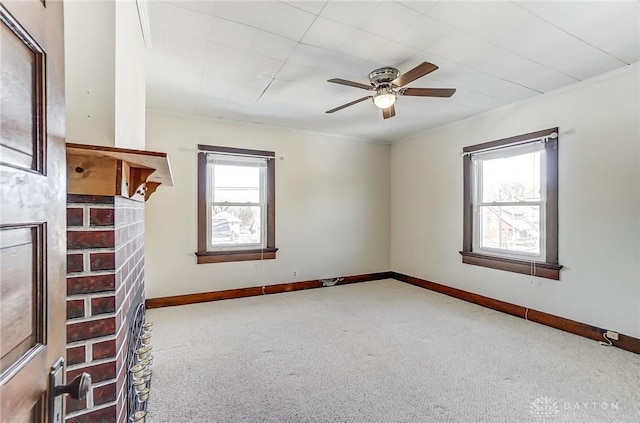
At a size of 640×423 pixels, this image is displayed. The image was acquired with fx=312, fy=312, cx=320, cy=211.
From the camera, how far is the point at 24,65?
0.54 meters

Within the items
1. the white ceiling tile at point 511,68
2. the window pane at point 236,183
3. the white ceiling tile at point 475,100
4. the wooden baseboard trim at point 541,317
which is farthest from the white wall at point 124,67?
the wooden baseboard trim at point 541,317

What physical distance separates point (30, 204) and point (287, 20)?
1997 millimetres

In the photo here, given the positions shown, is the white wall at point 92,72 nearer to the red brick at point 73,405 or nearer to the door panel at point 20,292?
the door panel at point 20,292

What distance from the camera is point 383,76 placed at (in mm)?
2730

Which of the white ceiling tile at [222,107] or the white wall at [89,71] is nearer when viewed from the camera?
the white wall at [89,71]

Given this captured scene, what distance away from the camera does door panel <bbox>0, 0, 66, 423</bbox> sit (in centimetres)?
48

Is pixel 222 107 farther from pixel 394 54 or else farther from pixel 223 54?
pixel 394 54

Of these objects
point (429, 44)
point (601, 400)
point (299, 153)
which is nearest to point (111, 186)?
point (429, 44)

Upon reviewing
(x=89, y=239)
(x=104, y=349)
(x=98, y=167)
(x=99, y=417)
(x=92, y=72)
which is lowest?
(x=99, y=417)

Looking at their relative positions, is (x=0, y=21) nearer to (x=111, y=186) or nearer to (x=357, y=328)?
(x=111, y=186)

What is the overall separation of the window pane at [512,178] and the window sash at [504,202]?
0.04 m

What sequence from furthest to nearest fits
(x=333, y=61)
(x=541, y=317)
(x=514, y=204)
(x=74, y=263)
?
(x=514, y=204), (x=541, y=317), (x=333, y=61), (x=74, y=263)

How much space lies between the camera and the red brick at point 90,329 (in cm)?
104

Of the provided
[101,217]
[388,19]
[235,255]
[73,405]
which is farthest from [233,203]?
[73,405]
